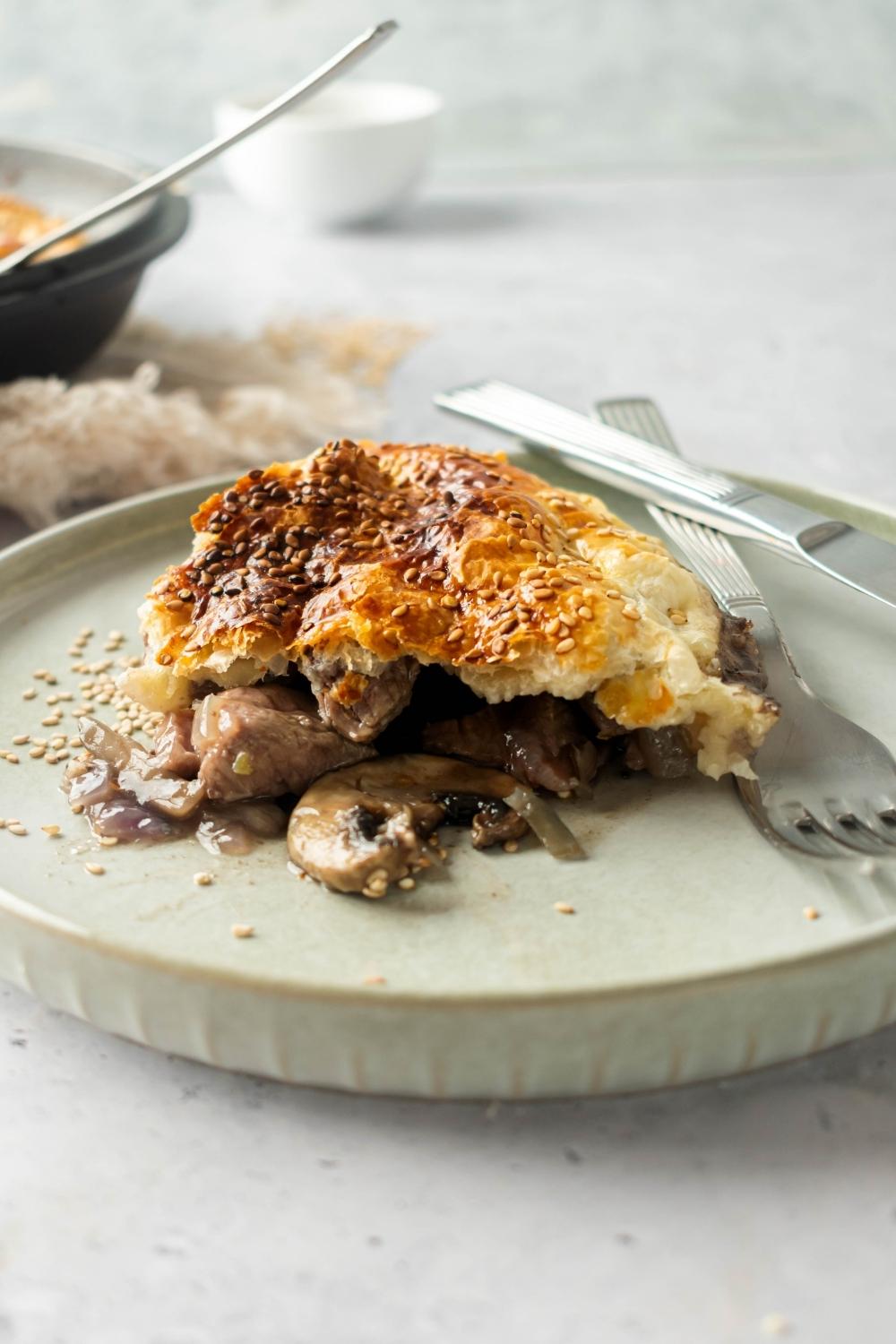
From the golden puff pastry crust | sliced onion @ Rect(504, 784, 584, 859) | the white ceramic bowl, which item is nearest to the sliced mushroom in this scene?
sliced onion @ Rect(504, 784, 584, 859)

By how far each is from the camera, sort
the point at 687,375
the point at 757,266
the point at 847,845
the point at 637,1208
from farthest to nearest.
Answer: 1. the point at 757,266
2. the point at 687,375
3. the point at 847,845
4. the point at 637,1208

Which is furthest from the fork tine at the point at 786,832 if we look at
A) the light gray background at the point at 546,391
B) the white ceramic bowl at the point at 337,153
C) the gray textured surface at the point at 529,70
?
the gray textured surface at the point at 529,70

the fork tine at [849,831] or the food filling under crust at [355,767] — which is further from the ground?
the food filling under crust at [355,767]

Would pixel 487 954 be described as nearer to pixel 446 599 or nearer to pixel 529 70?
pixel 446 599

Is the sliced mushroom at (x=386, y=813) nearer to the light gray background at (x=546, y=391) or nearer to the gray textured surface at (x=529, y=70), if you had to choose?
the light gray background at (x=546, y=391)

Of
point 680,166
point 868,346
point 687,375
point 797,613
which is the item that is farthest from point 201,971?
point 680,166

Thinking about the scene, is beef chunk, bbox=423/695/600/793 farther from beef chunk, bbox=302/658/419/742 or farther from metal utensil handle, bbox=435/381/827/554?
metal utensil handle, bbox=435/381/827/554

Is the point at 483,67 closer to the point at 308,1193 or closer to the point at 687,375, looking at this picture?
the point at 687,375
